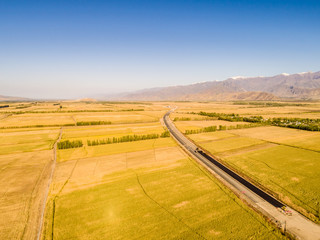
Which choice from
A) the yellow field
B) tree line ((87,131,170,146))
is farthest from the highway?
tree line ((87,131,170,146))

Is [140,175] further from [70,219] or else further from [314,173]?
[314,173]

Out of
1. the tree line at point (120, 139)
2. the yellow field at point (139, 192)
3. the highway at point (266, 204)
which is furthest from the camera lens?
the tree line at point (120, 139)

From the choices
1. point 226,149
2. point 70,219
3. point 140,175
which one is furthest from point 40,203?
point 226,149

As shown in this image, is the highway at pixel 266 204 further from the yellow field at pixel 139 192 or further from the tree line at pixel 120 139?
the tree line at pixel 120 139

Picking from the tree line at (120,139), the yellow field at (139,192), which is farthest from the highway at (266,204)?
the tree line at (120,139)

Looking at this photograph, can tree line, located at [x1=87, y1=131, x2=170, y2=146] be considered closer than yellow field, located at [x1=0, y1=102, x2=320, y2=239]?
No

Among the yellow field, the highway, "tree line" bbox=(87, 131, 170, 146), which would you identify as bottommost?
the highway

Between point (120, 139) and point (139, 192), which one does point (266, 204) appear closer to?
point (139, 192)

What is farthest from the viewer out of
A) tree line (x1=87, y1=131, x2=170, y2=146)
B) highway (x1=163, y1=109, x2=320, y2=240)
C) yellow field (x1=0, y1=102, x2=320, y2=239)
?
tree line (x1=87, y1=131, x2=170, y2=146)

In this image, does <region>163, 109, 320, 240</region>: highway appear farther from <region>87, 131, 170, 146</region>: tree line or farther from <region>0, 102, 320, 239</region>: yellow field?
<region>87, 131, 170, 146</region>: tree line
